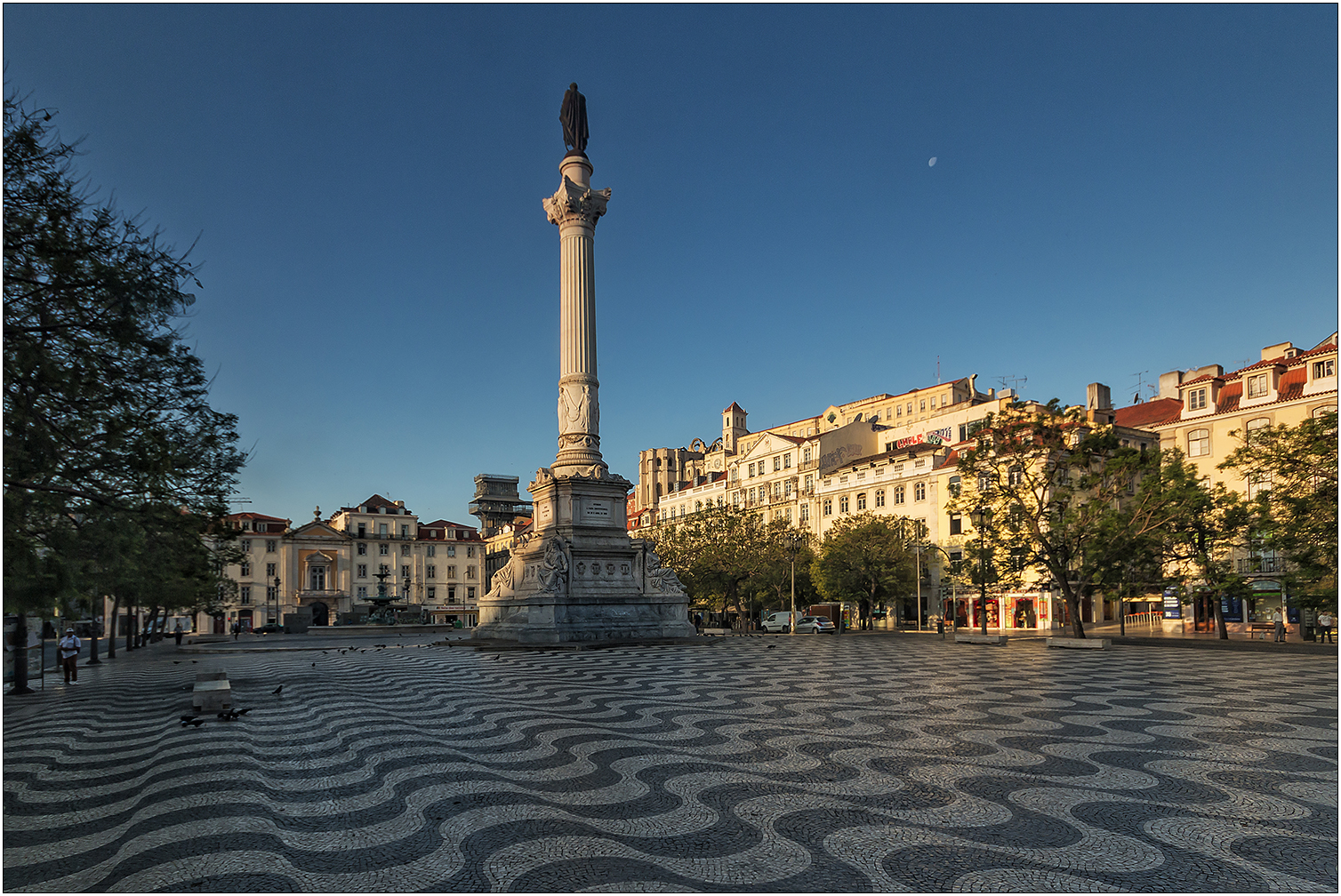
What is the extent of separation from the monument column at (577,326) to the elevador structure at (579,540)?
0.11 ft

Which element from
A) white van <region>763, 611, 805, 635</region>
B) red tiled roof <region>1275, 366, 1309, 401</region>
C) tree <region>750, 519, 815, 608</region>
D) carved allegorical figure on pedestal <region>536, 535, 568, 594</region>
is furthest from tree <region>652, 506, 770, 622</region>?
red tiled roof <region>1275, 366, 1309, 401</region>

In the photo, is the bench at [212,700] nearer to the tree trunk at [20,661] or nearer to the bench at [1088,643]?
the tree trunk at [20,661]

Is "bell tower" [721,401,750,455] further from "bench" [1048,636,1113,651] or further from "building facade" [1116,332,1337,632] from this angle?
"bench" [1048,636,1113,651]

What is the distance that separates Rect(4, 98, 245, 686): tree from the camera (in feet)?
25.5

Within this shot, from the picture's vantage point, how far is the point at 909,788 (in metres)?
7.87

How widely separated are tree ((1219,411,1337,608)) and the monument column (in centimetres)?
2407

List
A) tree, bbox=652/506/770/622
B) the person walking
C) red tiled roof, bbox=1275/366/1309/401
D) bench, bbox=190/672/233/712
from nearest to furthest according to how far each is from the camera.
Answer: bench, bbox=190/672/233/712, the person walking, red tiled roof, bbox=1275/366/1309/401, tree, bbox=652/506/770/622

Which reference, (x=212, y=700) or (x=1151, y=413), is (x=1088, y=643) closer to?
(x=212, y=700)

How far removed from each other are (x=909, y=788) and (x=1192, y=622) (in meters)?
49.0

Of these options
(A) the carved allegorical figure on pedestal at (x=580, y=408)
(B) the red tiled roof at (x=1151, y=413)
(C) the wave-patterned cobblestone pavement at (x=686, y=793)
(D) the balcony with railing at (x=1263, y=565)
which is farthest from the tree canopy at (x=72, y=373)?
(B) the red tiled roof at (x=1151, y=413)

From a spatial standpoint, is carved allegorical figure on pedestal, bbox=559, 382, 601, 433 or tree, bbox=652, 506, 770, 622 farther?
tree, bbox=652, 506, 770, 622

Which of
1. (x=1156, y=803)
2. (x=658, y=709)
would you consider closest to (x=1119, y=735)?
(x=1156, y=803)

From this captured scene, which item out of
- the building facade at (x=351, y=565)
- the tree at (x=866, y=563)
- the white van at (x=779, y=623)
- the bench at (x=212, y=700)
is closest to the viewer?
the bench at (x=212, y=700)

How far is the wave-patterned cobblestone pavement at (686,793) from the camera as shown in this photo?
579 cm
